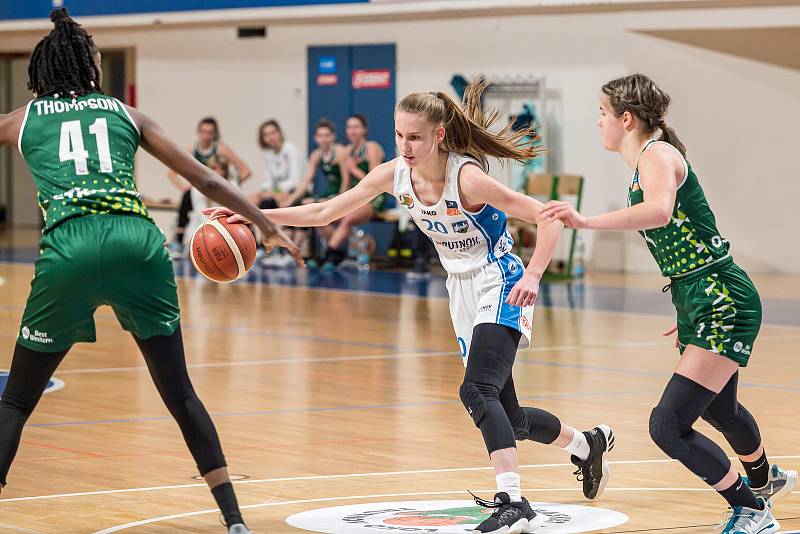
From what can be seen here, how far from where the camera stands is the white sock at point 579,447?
5289 mm

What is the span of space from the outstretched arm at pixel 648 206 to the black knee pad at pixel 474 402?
65 centimetres

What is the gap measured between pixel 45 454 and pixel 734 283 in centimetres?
310

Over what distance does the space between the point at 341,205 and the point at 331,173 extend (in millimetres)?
11766

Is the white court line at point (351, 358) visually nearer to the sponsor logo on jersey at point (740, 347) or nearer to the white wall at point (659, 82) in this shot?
the sponsor logo on jersey at point (740, 347)

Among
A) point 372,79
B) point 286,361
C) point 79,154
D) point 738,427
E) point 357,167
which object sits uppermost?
point 372,79

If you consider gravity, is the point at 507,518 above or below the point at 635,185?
below

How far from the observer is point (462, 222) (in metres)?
5.03

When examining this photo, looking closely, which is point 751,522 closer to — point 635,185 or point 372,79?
point 635,185

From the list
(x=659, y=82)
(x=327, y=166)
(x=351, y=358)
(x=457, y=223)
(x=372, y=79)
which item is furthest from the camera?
(x=372, y=79)

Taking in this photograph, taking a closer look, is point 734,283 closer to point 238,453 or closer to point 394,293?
point 238,453

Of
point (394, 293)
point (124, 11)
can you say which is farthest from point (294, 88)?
point (394, 293)

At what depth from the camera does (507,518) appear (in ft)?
15.1

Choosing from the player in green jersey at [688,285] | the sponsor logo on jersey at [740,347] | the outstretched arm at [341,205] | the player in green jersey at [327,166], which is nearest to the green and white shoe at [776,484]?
the player in green jersey at [688,285]

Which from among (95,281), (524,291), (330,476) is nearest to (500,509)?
(524,291)
